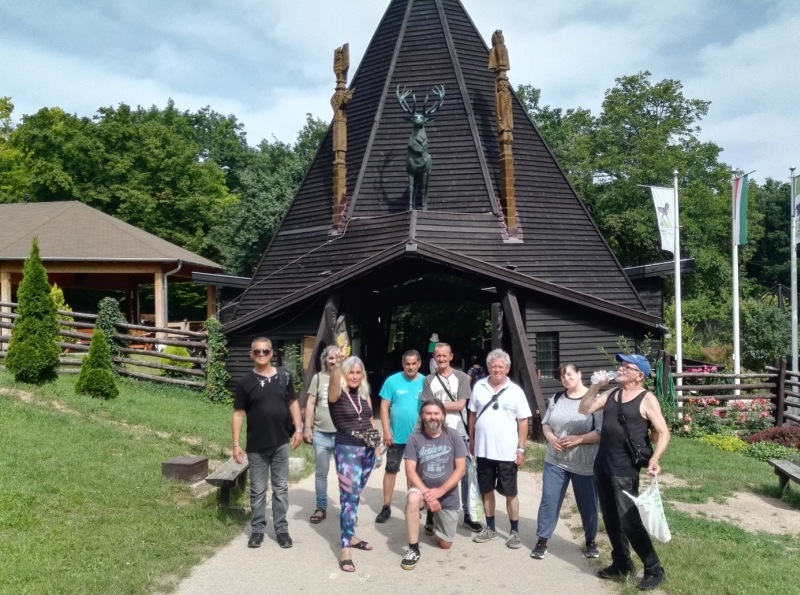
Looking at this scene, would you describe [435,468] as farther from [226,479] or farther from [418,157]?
[418,157]

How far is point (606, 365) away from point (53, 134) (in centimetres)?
3253

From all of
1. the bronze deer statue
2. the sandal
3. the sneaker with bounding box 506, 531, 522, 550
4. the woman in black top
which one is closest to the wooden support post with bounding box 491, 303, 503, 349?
the bronze deer statue

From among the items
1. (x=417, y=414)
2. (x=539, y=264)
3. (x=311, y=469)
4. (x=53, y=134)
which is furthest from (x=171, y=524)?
(x=53, y=134)

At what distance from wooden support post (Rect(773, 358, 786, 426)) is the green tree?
13.8 m

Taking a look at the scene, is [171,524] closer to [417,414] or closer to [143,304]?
[417,414]

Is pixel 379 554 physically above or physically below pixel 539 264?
below

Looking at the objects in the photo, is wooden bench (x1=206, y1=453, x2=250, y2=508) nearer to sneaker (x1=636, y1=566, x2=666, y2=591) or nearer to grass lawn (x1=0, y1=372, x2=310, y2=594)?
grass lawn (x1=0, y1=372, x2=310, y2=594)

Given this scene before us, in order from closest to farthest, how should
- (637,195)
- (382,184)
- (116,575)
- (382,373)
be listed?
(116,575)
(382,184)
(382,373)
(637,195)

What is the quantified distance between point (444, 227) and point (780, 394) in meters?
7.54

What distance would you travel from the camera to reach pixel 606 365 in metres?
15.4

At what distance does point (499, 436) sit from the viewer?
6.47 meters

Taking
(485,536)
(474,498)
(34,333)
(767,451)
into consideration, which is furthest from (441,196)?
(485,536)

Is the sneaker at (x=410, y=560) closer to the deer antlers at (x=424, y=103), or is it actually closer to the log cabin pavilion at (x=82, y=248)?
the deer antlers at (x=424, y=103)

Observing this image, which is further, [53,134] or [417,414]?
[53,134]
